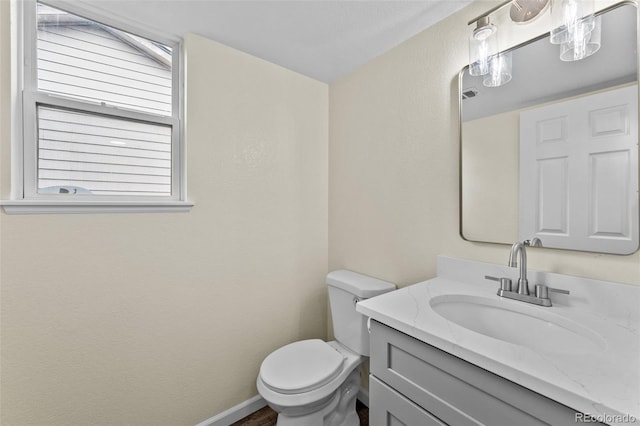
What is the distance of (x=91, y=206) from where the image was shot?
1.22 metres

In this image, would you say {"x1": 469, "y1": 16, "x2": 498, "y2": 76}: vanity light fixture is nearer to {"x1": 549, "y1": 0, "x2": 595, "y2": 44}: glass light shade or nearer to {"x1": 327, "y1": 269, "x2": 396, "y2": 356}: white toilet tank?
{"x1": 549, "y1": 0, "x2": 595, "y2": 44}: glass light shade

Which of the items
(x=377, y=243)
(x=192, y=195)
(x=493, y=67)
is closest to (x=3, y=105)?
(x=192, y=195)

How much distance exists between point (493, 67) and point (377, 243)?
1058 millimetres

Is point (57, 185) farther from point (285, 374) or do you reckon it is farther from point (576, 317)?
point (576, 317)

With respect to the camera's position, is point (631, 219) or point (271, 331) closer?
point (631, 219)

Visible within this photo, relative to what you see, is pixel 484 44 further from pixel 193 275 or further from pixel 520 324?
pixel 193 275

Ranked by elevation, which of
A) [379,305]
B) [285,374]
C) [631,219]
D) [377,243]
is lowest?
[285,374]

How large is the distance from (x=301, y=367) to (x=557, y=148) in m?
1.50

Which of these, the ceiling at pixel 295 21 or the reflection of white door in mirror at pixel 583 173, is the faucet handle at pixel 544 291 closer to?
the reflection of white door in mirror at pixel 583 173

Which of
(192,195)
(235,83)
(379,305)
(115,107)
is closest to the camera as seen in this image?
(379,305)

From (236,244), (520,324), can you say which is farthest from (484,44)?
(236,244)

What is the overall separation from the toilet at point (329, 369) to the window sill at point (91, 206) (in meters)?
0.96

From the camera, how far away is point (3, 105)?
3.52ft

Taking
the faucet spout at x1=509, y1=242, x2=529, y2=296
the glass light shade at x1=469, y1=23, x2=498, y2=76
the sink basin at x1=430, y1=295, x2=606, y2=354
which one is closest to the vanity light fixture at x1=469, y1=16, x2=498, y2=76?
the glass light shade at x1=469, y1=23, x2=498, y2=76
